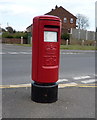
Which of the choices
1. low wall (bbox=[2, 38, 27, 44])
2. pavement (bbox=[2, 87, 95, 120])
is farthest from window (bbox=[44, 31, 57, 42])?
low wall (bbox=[2, 38, 27, 44])

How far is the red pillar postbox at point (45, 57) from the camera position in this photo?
382 centimetres

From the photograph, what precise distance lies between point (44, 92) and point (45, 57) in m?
0.72

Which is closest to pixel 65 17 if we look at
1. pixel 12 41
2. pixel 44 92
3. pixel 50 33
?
pixel 12 41

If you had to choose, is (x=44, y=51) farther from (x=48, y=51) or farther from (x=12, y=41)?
(x=12, y=41)

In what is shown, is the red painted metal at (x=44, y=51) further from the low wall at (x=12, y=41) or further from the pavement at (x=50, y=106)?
the low wall at (x=12, y=41)

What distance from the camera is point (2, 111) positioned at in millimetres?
3523

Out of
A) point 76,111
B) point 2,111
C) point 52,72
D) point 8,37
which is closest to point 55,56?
point 52,72

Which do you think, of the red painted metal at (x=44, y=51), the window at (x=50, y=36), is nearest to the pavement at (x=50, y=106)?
the red painted metal at (x=44, y=51)

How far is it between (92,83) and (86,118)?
2.65 metres

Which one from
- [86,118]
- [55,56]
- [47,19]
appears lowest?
[86,118]

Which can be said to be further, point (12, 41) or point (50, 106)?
point (12, 41)

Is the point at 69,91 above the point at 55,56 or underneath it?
underneath

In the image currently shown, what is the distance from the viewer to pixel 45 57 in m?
3.87

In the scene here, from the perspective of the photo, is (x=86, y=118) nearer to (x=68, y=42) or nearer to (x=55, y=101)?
(x=55, y=101)
